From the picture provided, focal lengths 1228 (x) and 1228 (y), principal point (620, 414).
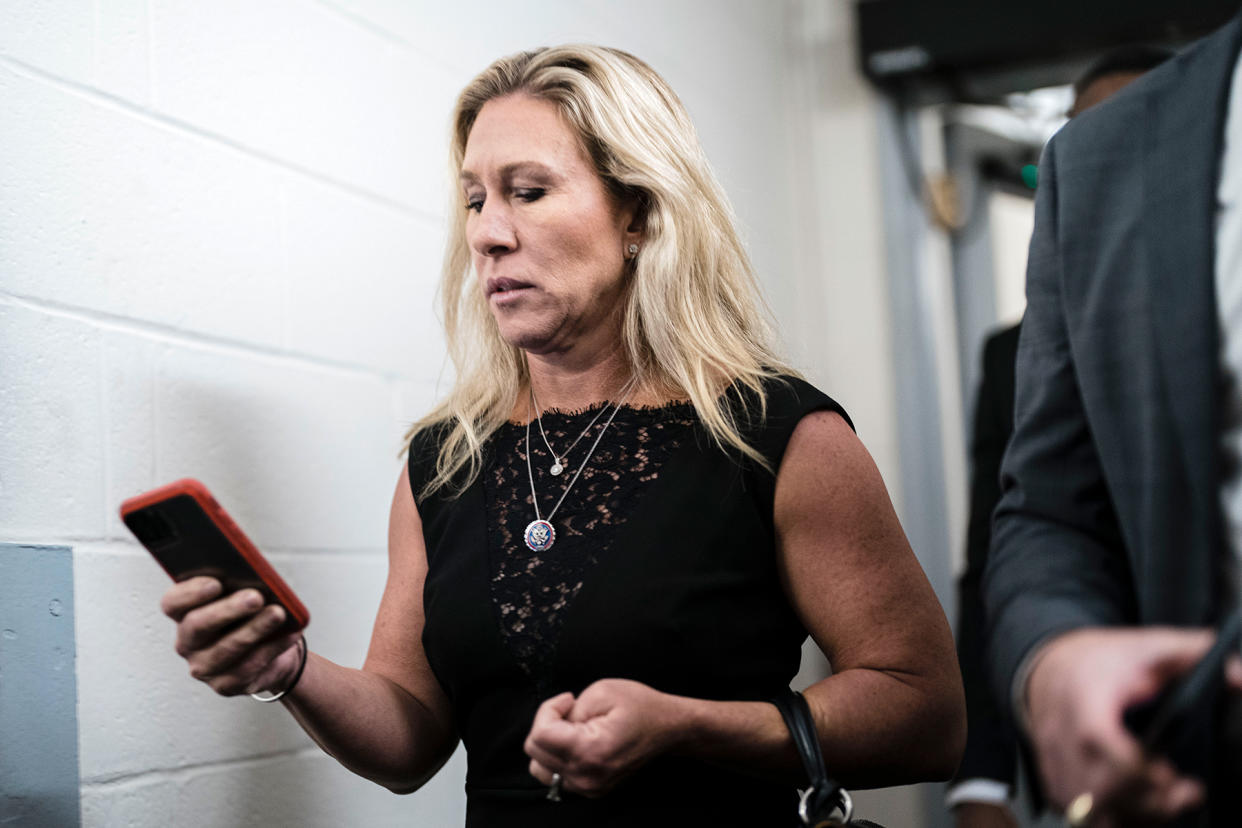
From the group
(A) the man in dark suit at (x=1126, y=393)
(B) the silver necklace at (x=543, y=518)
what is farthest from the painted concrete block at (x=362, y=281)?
(A) the man in dark suit at (x=1126, y=393)

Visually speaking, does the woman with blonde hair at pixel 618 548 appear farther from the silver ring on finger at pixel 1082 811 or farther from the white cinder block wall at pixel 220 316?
the silver ring on finger at pixel 1082 811

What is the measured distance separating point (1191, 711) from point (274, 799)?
1232 millimetres

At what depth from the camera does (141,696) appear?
1.38 m

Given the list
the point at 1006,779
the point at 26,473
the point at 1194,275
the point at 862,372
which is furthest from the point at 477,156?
the point at 862,372

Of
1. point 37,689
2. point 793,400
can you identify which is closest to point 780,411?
point 793,400

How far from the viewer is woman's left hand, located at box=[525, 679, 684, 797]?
987 mm

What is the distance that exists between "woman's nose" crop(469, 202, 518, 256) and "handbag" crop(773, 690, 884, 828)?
56cm

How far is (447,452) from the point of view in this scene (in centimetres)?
147

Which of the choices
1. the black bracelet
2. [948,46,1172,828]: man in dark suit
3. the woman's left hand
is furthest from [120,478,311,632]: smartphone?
[948,46,1172,828]: man in dark suit

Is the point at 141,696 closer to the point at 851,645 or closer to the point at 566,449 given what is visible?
the point at 566,449

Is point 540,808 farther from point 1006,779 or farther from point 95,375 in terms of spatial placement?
point 1006,779

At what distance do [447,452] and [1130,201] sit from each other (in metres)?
0.86

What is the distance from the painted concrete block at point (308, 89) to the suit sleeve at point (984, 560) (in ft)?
3.19

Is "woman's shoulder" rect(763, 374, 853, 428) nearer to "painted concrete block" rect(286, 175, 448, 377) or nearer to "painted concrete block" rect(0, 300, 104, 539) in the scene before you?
"painted concrete block" rect(286, 175, 448, 377)
